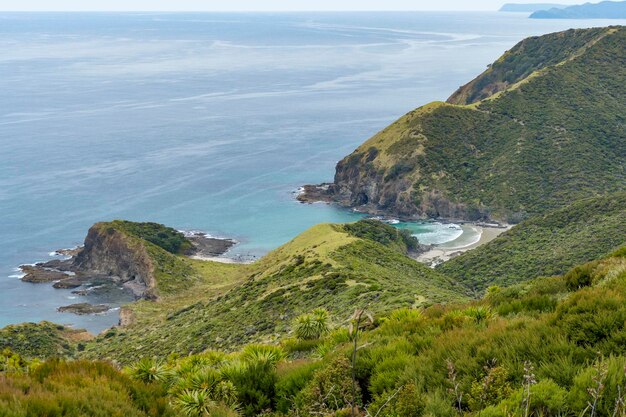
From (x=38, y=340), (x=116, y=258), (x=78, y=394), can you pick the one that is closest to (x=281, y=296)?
A: (x=38, y=340)

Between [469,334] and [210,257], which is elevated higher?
[469,334]

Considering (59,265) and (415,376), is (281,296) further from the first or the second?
(59,265)

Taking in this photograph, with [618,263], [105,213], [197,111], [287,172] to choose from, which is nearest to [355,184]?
[287,172]

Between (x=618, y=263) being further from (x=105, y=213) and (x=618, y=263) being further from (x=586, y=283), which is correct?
(x=105, y=213)

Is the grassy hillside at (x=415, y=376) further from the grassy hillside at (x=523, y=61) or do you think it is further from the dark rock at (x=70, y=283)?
the grassy hillside at (x=523, y=61)

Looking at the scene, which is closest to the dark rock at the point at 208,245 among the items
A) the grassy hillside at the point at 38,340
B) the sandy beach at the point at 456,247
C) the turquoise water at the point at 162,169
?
the turquoise water at the point at 162,169

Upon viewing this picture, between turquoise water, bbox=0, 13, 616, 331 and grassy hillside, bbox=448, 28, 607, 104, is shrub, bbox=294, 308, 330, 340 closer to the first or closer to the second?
turquoise water, bbox=0, 13, 616, 331
